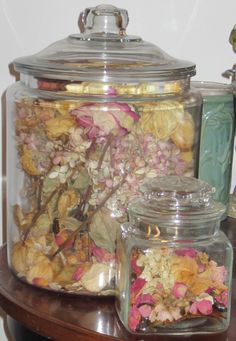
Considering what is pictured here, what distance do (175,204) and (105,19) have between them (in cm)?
29

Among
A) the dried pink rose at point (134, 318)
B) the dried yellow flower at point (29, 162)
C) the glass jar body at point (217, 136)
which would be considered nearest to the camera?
the dried pink rose at point (134, 318)

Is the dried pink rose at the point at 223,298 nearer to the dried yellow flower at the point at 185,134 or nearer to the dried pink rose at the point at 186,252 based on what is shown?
the dried pink rose at the point at 186,252

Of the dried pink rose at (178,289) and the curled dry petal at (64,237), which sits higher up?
the curled dry petal at (64,237)

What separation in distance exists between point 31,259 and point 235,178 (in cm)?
50

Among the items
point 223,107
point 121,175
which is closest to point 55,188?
point 121,175

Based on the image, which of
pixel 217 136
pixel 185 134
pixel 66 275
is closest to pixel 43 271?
pixel 66 275

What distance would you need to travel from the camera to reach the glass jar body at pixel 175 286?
69cm

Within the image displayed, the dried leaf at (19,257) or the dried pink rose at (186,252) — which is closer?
the dried pink rose at (186,252)

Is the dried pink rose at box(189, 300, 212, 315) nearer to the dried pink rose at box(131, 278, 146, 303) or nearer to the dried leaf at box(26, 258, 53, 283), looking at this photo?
the dried pink rose at box(131, 278, 146, 303)

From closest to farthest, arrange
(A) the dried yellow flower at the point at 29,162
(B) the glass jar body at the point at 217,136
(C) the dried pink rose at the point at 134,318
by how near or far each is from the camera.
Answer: (C) the dried pink rose at the point at 134,318 < (A) the dried yellow flower at the point at 29,162 < (B) the glass jar body at the point at 217,136

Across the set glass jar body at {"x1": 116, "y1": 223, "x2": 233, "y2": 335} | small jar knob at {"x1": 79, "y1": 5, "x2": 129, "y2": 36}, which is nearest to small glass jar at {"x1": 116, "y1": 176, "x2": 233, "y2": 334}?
glass jar body at {"x1": 116, "y1": 223, "x2": 233, "y2": 335}

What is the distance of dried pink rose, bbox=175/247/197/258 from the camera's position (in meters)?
0.70

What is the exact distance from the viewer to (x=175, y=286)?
0.69 metres

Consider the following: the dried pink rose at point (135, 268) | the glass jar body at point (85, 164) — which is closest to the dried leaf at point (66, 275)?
the glass jar body at point (85, 164)
